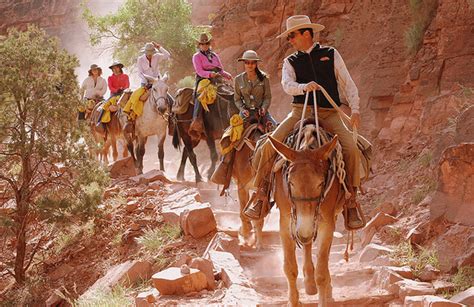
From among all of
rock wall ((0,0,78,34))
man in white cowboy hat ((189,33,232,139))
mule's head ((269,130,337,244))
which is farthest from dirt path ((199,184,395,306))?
rock wall ((0,0,78,34))

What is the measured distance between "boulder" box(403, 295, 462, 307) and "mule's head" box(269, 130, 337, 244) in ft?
4.64

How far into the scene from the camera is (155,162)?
24609 millimetres

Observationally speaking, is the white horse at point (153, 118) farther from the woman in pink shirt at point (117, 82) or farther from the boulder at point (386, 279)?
the boulder at point (386, 279)

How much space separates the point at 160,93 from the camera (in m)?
14.7

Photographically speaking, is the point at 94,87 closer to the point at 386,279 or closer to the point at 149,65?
the point at 149,65

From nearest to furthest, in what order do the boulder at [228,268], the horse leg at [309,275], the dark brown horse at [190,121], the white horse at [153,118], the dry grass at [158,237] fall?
the horse leg at [309,275], the boulder at [228,268], the dry grass at [158,237], the dark brown horse at [190,121], the white horse at [153,118]

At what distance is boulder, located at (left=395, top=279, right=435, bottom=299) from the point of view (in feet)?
23.7

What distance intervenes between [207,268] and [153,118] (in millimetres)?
8054

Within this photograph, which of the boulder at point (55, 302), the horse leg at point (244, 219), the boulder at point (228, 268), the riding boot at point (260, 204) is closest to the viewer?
the riding boot at point (260, 204)

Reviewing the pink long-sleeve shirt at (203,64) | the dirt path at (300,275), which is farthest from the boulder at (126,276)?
the pink long-sleeve shirt at (203,64)

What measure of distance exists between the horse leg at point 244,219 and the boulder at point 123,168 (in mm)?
6843

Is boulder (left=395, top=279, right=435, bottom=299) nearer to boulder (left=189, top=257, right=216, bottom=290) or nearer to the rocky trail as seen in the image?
the rocky trail

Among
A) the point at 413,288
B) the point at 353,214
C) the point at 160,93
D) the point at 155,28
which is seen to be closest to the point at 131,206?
the point at 160,93

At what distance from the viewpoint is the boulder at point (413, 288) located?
722cm
